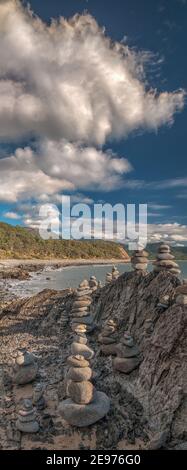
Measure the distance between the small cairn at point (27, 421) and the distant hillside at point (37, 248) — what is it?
126 metres

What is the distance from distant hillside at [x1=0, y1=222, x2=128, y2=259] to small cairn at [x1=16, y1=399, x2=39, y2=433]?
126 m

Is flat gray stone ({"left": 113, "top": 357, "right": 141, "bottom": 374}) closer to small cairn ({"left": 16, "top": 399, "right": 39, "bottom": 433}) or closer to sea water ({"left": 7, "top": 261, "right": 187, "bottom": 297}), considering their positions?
small cairn ({"left": 16, "top": 399, "right": 39, "bottom": 433})

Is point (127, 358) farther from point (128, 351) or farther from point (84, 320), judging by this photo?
point (84, 320)

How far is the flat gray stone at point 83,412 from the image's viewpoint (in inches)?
379

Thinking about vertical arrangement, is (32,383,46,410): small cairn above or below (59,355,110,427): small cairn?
below

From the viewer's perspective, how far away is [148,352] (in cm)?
1197

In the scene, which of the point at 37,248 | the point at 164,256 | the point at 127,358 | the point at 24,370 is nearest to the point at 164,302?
the point at 127,358

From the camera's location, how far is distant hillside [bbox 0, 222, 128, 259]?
14943 centimetres

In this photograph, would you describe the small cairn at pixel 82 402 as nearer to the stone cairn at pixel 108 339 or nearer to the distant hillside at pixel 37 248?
the stone cairn at pixel 108 339

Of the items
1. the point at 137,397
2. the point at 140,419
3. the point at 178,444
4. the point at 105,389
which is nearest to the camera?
the point at 178,444

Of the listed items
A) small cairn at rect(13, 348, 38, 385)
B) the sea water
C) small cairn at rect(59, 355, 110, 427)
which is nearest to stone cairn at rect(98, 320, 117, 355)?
small cairn at rect(13, 348, 38, 385)
